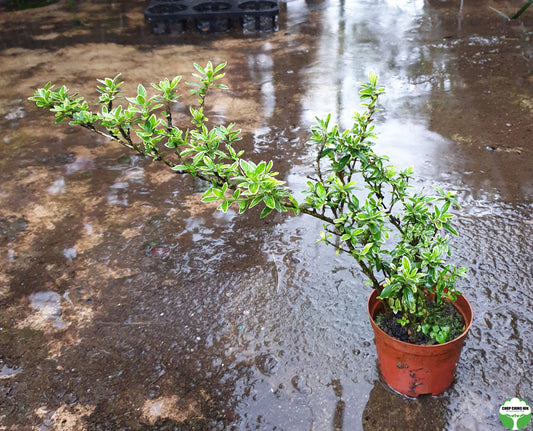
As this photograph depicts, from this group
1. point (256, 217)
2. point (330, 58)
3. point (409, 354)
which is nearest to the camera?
point (409, 354)

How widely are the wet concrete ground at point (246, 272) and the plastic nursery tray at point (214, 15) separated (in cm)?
160

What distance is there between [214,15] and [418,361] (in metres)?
5.78

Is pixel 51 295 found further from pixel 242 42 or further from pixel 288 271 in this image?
pixel 242 42

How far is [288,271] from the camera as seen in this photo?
2.77 meters

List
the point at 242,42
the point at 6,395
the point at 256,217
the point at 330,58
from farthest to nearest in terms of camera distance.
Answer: the point at 242,42, the point at 330,58, the point at 256,217, the point at 6,395

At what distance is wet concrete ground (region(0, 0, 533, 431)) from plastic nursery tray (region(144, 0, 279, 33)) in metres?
1.60

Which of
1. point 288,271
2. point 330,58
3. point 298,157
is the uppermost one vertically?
point 330,58

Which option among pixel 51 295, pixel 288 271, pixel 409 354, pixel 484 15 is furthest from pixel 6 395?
pixel 484 15

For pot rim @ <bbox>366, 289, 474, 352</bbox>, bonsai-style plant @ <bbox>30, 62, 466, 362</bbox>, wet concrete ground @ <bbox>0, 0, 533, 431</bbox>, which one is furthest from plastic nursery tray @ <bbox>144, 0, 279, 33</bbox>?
pot rim @ <bbox>366, 289, 474, 352</bbox>

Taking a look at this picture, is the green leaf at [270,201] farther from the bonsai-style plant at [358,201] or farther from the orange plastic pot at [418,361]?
the orange plastic pot at [418,361]

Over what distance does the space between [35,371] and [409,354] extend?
1738 millimetres

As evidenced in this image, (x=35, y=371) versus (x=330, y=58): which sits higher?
(x=330, y=58)

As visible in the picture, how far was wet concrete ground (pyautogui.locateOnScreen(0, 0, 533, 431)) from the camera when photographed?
2.13 metres

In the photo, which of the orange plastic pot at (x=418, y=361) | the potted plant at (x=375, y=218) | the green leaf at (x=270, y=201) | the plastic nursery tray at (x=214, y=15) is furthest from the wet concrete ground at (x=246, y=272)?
the plastic nursery tray at (x=214, y=15)
